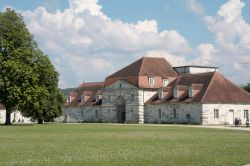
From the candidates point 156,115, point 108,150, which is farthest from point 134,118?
point 108,150

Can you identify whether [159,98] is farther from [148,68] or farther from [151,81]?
[148,68]

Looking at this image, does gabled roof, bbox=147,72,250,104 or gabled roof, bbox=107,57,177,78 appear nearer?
gabled roof, bbox=147,72,250,104

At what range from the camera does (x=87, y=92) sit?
9156 centimetres

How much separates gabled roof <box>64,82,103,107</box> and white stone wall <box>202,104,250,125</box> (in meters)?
24.7

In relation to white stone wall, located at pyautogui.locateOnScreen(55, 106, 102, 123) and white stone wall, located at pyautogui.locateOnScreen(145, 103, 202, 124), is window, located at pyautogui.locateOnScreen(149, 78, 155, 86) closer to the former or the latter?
white stone wall, located at pyautogui.locateOnScreen(145, 103, 202, 124)

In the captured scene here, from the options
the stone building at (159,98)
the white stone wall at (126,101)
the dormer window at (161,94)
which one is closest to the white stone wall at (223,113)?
the stone building at (159,98)

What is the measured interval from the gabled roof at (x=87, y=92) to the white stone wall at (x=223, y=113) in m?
24.7

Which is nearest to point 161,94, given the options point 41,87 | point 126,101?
point 126,101

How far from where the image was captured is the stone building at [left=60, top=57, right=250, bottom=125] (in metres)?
67.7

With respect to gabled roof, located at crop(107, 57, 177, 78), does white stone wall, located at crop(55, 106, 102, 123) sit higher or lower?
lower

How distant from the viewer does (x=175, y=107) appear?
7106cm

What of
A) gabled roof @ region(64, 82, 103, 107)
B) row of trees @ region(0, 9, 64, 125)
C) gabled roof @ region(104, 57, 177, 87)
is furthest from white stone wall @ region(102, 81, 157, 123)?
row of trees @ region(0, 9, 64, 125)

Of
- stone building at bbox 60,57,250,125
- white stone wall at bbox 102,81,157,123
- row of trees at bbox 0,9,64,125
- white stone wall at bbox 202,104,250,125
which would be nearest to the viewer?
row of trees at bbox 0,9,64,125

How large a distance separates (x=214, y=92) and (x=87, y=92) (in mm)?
29487
